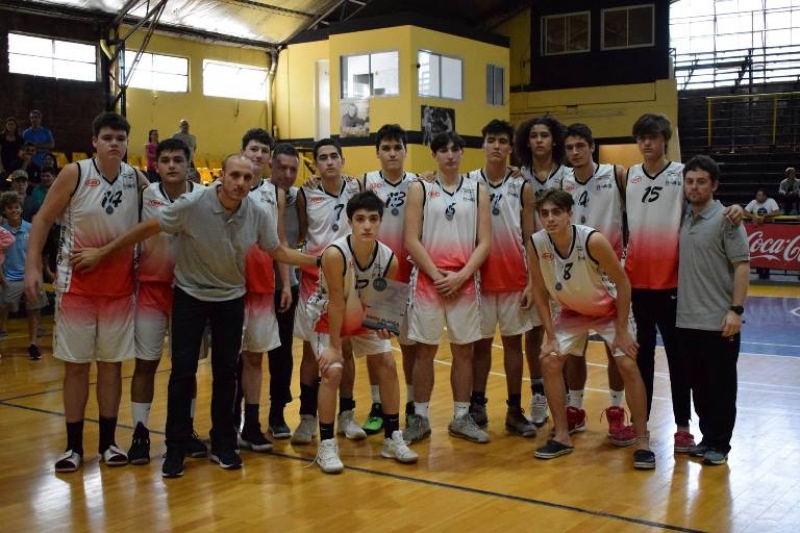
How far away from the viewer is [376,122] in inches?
930

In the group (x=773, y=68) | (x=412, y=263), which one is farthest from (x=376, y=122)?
(x=412, y=263)

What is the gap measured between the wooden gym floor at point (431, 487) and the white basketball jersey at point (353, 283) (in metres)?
0.85

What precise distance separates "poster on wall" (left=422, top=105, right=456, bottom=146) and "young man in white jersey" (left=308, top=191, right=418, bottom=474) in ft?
59.7

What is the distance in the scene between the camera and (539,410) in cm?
643

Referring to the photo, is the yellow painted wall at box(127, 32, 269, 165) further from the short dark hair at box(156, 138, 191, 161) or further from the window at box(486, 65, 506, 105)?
the short dark hair at box(156, 138, 191, 161)

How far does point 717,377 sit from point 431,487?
1844 mm

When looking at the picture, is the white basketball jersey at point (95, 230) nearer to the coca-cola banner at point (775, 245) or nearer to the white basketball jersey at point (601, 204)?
the white basketball jersey at point (601, 204)

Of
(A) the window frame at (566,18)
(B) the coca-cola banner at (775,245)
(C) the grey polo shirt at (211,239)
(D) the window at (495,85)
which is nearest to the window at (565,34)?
(A) the window frame at (566,18)

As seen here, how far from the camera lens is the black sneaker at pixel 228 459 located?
208 inches

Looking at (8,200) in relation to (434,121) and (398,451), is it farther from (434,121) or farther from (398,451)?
(434,121)

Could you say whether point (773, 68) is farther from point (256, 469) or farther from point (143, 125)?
point (256, 469)

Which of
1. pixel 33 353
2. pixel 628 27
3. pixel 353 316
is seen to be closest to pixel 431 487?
pixel 353 316

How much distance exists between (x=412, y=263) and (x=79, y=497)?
2.54m

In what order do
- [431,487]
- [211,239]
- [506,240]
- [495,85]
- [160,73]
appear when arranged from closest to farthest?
[431,487], [211,239], [506,240], [160,73], [495,85]
